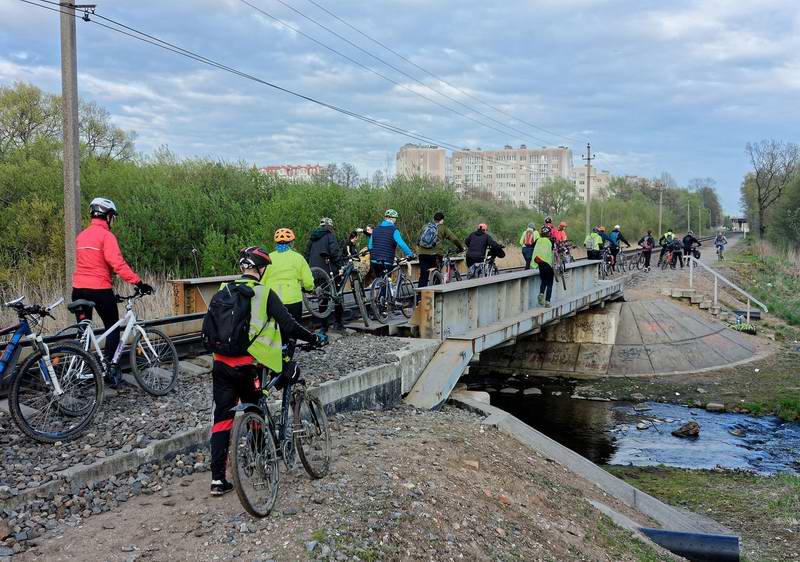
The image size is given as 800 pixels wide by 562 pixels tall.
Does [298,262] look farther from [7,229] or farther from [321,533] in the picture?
[7,229]

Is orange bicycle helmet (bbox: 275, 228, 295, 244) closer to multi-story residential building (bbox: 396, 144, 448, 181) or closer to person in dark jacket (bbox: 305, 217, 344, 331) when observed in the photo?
person in dark jacket (bbox: 305, 217, 344, 331)

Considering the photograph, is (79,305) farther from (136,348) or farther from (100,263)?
(136,348)

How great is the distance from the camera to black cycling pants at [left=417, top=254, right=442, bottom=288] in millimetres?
15127

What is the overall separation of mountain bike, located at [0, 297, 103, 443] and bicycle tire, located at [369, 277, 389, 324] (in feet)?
21.4

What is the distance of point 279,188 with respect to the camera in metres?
31.1

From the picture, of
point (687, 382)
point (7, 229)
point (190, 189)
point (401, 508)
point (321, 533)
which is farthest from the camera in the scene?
point (190, 189)

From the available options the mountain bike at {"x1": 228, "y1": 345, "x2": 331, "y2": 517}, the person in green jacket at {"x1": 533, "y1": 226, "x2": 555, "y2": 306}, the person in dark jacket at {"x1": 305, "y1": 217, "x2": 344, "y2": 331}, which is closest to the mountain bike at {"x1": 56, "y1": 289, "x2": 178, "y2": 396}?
the mountain bike at {"x1": 228, "y1": 345, "x2": 331, "y2": 517}

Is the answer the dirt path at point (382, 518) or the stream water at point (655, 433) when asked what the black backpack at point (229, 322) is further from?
the stream water at point (655, 433)

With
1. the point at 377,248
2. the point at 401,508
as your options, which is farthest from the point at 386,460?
the point at 377,248

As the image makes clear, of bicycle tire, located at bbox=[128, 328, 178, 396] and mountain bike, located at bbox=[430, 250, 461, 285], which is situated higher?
mountain bike, located at bbox=[430, 250, 461, 285]

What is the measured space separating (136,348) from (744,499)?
9083 mm

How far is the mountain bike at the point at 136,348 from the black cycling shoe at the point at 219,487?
261cm

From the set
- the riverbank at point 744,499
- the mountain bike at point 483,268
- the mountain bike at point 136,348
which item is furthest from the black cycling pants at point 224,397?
the mountain bike at point 483,268

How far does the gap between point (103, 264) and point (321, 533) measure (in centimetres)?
425
